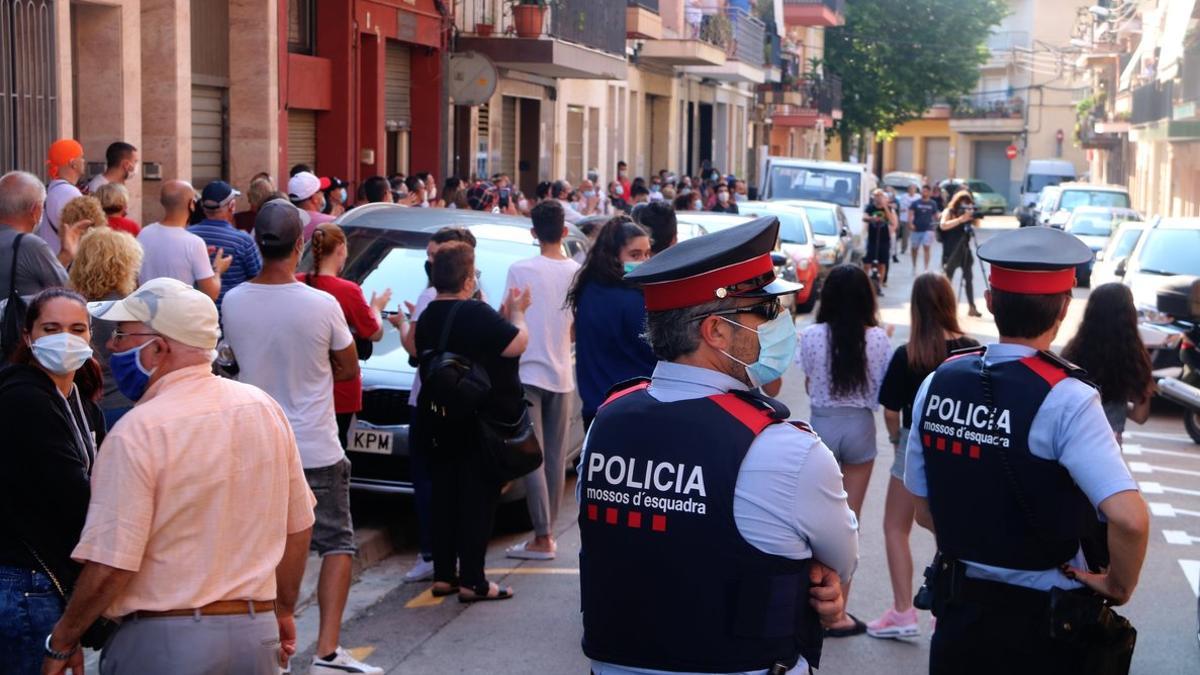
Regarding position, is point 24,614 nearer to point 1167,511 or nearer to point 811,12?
point 1167,511

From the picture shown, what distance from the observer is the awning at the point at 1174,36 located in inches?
1344

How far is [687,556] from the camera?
3.13 meters

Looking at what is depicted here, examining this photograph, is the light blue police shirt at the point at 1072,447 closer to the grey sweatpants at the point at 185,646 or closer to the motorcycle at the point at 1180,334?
the grey sweatpants at the point at 185,646

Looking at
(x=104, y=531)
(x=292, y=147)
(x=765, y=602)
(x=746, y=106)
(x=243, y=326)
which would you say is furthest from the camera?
(x=746, y=106)

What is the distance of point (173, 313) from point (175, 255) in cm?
454

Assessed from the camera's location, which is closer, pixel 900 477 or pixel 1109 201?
pixel 900 477

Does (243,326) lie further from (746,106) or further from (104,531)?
(746,106)

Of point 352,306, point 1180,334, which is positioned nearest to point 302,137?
point 1180,334

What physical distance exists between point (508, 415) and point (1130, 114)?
169 feet

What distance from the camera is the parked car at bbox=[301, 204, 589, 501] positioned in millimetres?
8484

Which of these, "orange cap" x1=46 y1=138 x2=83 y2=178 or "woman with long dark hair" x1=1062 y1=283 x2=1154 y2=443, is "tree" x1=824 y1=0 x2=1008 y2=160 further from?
"woman with long dark hair" x1=1062 y1=283 x2=1154 y2=443

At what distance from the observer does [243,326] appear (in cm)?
618

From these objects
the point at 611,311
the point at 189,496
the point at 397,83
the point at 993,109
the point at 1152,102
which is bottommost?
the point at 189,496

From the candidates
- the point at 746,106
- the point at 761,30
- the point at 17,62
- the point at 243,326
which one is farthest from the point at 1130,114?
the point at 243,326
